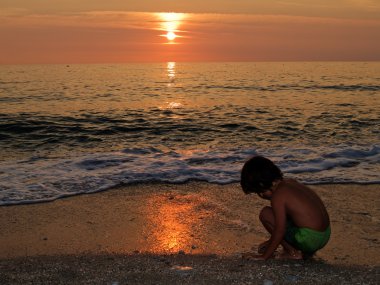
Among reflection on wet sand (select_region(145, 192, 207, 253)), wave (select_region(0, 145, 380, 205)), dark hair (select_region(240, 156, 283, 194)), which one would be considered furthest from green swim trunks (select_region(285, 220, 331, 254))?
wave (select_region(0, 145, 380, 205))

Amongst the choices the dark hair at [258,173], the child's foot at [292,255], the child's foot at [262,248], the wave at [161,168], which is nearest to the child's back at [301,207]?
the dark hair at [258,173]

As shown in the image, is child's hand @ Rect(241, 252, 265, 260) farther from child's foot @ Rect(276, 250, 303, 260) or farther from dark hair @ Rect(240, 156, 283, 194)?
dark hair @ Rect(240, 156, 283, 194)

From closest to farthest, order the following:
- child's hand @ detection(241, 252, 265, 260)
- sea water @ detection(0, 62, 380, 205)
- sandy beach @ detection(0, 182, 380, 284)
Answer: sandy beach @ detection(0, 182, 380, 284) → child's hand @ detection(241, 252, 265, 260) → sea water @ detection(0, 62, 380, 205)

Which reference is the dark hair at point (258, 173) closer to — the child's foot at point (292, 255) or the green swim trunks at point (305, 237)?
the green swim trunks at point (305, 237)

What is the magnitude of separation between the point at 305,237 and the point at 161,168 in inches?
241

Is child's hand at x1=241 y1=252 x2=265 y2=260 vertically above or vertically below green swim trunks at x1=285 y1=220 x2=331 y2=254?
below

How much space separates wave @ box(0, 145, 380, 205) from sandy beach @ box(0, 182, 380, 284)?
67cm

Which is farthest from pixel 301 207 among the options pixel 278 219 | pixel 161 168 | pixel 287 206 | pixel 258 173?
pixel 161 168

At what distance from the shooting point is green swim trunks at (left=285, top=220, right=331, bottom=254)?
4.63 m

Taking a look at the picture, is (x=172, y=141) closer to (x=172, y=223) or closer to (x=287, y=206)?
(x=172, y=223)

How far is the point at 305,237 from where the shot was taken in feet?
15.2

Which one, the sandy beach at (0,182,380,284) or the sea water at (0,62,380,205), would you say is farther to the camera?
the sea water at (0,62,380,205)

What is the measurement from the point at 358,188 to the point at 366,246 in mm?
3110

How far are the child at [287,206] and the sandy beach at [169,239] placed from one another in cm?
28
